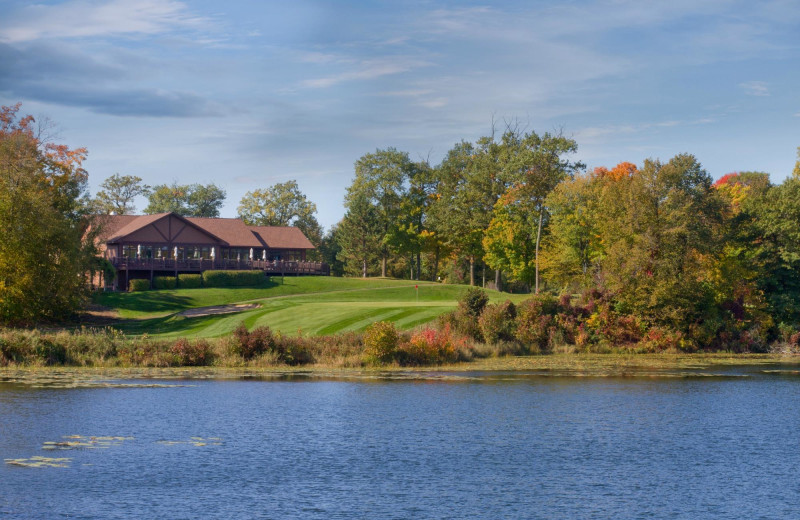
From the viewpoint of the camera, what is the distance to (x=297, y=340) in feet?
140

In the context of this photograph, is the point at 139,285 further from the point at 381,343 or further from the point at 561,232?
the point at 381,343

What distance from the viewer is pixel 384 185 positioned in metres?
111

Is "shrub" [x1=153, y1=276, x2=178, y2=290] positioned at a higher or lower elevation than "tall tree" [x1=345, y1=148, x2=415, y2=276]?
lower

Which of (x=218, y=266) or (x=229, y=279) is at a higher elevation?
(x=218, y=266)

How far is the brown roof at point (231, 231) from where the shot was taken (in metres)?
106

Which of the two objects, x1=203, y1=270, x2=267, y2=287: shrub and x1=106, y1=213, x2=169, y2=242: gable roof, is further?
x1=106, y1=213, x2=169, y2=242: gable roof

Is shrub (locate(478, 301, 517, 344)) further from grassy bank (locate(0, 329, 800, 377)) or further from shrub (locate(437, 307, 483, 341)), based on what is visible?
grassy bank (locate(0, 329, 800, 377))

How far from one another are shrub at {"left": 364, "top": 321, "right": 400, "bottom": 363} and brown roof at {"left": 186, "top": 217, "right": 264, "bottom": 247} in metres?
66.0

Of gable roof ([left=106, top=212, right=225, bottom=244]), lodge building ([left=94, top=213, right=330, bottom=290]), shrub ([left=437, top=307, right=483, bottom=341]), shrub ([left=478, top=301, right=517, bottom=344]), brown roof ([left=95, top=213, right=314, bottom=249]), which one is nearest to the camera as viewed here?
shrub ([left=478, top=301, right=517, bottom=344])

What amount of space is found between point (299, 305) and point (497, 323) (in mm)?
23492

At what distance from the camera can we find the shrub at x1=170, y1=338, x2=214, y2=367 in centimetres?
4019

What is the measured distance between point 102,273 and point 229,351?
47411 mm

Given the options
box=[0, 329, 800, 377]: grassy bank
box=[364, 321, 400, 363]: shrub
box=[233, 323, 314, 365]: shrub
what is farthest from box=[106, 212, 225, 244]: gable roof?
box=[364, 321, 400, 363]: shrub

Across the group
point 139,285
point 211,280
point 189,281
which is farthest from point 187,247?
point 139,285
